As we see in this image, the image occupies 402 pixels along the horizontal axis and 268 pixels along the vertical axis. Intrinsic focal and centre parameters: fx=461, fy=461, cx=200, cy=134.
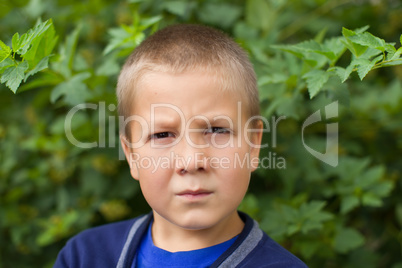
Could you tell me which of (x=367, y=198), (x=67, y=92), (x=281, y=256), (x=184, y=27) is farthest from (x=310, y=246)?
(x=67, y=92)

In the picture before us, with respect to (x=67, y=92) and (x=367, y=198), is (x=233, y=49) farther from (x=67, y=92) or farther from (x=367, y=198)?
(x=367, y=198)

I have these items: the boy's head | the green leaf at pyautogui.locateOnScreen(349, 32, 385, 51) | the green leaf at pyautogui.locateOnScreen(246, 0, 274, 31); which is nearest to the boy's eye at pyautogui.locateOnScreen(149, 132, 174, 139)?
the boy's head

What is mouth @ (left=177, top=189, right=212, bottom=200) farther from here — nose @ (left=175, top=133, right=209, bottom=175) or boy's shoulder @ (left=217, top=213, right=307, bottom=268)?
boy's shoulder @ (left=217, top=213, right=307, bottom=268)

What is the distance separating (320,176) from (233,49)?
1008 millimetres

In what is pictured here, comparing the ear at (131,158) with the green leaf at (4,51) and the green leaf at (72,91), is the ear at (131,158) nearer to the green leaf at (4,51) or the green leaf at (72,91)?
the green leaf at (72,91)

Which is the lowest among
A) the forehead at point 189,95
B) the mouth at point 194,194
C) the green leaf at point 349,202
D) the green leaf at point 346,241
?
the green leaf at point 346,241

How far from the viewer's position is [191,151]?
4.23 feet

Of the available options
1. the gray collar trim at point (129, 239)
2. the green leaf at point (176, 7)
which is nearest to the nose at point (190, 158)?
the gray collar trim at point (129, 239)

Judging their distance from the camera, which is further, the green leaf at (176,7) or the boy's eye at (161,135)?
the green leaf at (176,7)

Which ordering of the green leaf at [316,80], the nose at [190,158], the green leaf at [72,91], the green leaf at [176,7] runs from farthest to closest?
the green leaf at [176,7] < the green leaf at [72,91] < the green leaf at [316,80] < the nose at [190,158]

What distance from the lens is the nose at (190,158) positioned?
1274mm

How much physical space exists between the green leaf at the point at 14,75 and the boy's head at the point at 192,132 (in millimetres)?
339

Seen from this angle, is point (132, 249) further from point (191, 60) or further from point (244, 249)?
point (191, 60)

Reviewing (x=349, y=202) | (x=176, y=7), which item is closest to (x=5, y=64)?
(x=176, y=7)
